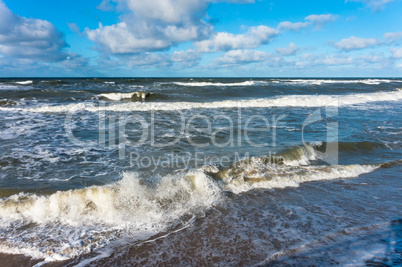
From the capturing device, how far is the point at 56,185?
5.02m

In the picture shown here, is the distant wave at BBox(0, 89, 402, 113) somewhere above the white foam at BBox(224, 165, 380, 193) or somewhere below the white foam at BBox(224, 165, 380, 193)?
above

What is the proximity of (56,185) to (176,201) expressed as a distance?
254cm

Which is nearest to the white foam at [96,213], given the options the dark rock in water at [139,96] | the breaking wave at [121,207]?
the breaking wave at [121,207]

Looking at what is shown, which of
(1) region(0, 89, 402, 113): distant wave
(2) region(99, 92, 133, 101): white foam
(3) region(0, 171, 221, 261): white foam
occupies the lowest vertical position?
(3) region(0, 171, 221, 261): white foam

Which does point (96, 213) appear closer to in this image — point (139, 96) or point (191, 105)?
point (191, 105)

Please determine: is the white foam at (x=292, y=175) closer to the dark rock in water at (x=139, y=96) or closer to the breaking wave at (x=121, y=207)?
the breaking wave at (x=121, y=207)

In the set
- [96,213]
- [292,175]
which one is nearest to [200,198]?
[96,213]

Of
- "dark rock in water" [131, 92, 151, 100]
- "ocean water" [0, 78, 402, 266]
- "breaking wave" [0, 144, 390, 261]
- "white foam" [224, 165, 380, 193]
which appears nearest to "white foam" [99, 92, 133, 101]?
"dark rock in water" [131, 92, 151, 100]

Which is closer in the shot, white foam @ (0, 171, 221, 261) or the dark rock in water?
white foam @ (0, 171, 221, 261)

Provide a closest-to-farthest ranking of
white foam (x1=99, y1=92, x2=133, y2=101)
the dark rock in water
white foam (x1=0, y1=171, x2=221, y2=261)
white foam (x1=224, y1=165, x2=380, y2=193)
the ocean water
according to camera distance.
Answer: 1. the ocean water
2. white foam (x1=0, y1=171, x2=221, y2=261)
3. white foam (x1=224, y1=165, x2=380, y2=193)
4. white foam (x1=99, y1=92, x2=133, y2=101)
5. the dark rock in water

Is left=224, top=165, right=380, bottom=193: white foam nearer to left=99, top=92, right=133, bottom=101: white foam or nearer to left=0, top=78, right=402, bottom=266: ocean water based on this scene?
left=0, top=78, right=402, bottom=266: ocean water

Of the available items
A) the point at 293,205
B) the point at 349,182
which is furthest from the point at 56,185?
the point at 349,182

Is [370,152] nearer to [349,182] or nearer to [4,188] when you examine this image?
[349,182]

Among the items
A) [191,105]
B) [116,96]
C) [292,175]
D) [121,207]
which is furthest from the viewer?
[116,96]
